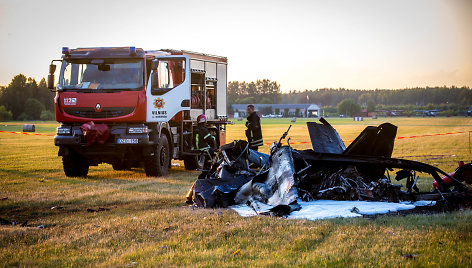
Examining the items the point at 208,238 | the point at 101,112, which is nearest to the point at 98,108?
the point at 101,112

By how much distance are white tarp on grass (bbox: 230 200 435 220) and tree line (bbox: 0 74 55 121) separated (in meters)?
92.4

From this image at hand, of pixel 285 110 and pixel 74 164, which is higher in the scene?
pixel 74 164

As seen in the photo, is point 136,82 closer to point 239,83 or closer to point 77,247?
point 77,247

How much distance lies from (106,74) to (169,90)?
5.58ft

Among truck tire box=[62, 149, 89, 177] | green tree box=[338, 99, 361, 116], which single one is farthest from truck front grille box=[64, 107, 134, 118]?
green tree box=[338, 99, 361, 116]

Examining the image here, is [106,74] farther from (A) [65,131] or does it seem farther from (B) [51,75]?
(A) [65,131]

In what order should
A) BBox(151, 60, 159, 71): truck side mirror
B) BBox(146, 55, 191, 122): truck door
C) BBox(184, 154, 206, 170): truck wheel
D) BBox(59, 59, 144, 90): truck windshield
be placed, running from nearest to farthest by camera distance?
BBox(151, 60, 159, 71): truck side mirror < BBox(59, 59, 144, 90): truck windshield < BBox(146, 55, 191, 122): truck door < BBox(184, 154, 206, 170): truck wheel

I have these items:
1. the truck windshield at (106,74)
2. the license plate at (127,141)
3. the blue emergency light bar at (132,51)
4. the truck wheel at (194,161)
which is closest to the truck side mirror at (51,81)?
the truck windshield at (106,74)

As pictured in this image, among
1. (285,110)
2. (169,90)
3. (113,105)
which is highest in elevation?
(169,90)

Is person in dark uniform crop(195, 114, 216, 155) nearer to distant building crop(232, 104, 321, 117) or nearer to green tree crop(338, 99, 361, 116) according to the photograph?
green tree crop(338, 99, 361, 116)

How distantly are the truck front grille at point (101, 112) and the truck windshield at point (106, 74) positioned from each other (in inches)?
20.7

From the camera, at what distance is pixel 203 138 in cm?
1470

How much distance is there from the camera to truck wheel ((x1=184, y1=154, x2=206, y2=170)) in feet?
54.2

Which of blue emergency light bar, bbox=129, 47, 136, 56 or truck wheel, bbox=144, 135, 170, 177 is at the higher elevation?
blue emergency light bar, bbox=129, 47, 136, 56
